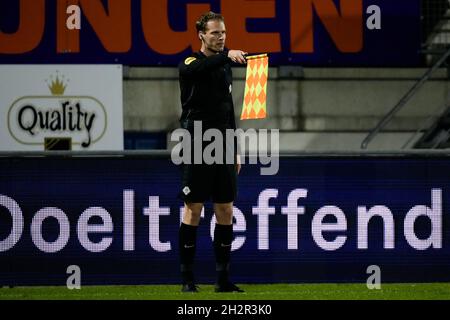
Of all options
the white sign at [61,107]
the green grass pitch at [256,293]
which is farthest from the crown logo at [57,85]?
the green grass pitch at [256,293]

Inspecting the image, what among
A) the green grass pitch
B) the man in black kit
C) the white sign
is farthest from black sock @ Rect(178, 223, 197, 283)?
the white sign

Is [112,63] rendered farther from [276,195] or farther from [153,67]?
[276,195]

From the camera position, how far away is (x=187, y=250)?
9.77 metres

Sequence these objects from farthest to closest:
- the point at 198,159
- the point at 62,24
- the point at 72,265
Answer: the point at 62,24 → the point at 72,265 → the point at 198,159

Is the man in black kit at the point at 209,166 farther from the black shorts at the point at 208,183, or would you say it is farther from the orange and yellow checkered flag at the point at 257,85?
the orange and yellow checkered flag at the point at 257,85

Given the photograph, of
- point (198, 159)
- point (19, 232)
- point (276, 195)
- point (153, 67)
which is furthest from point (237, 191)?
point (153, 67)

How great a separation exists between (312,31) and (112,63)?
3.01 meters

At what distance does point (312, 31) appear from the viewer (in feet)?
61.5

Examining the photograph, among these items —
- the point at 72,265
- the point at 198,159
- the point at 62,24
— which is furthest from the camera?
the point at 62,24

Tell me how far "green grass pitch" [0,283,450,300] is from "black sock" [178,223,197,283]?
15cm

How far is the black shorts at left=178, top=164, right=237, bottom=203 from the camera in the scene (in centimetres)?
961

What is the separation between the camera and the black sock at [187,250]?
9750 millimetres

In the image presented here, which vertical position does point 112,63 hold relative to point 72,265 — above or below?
above

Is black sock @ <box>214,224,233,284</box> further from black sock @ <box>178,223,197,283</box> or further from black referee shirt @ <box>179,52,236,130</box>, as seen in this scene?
black referee shirt @ <box>179,52,236,130</box>
